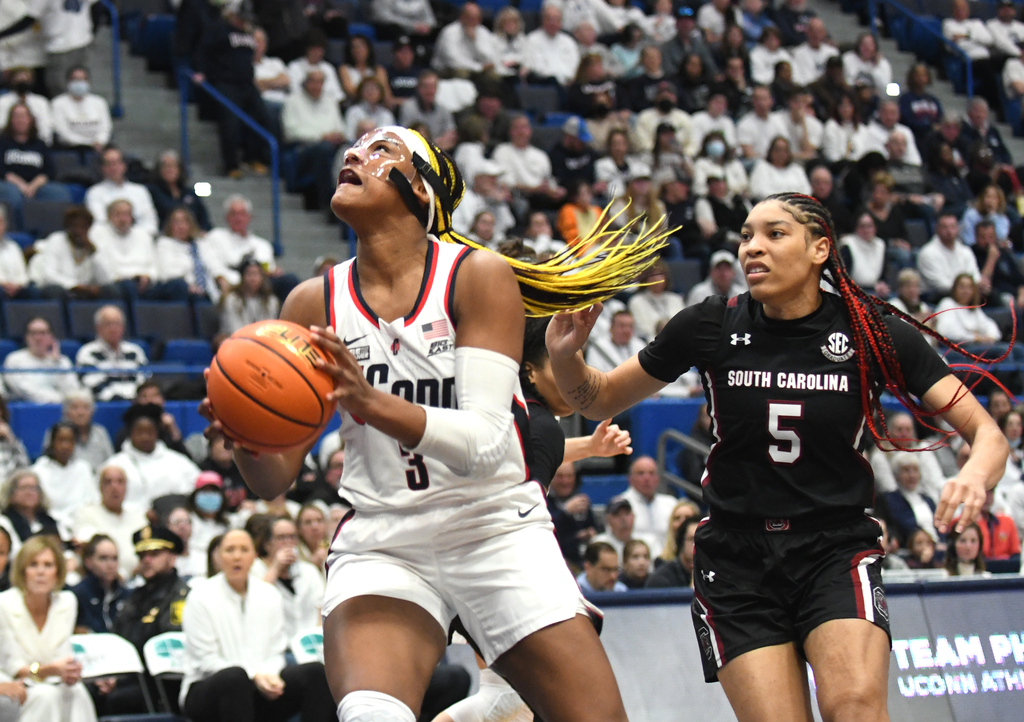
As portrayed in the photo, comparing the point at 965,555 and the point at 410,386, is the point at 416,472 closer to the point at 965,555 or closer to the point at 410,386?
the point at 410,386

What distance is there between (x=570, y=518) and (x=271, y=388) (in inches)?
244

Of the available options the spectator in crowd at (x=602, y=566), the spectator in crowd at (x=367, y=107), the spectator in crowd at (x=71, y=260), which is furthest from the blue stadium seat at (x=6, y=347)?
the spectator in crowd at (x=602, y=566)

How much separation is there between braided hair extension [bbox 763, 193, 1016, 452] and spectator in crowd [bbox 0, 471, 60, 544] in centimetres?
585

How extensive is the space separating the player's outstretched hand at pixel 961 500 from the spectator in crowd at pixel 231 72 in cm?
1100

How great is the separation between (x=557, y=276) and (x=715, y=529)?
93cm

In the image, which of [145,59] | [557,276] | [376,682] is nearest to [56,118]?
[145,59]

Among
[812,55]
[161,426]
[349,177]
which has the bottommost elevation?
[161,426]

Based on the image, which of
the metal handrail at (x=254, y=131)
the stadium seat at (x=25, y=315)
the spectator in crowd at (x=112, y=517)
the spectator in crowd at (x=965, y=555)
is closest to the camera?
the spectator in crowd at (x=112, y=517)

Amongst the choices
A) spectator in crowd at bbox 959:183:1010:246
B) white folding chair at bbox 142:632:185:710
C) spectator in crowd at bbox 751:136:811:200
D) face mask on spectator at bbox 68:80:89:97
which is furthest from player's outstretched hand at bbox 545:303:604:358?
spectator in crowd at bbox 959:183:1010:246

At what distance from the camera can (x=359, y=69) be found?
14266mm

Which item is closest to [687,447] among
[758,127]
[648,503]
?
[648,503]

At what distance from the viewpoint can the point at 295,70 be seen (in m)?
14.0

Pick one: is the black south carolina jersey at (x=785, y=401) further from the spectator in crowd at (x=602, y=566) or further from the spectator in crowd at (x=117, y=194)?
the spectator in crowd at (x=117, y=194)

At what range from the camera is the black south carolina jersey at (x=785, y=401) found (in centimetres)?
408
